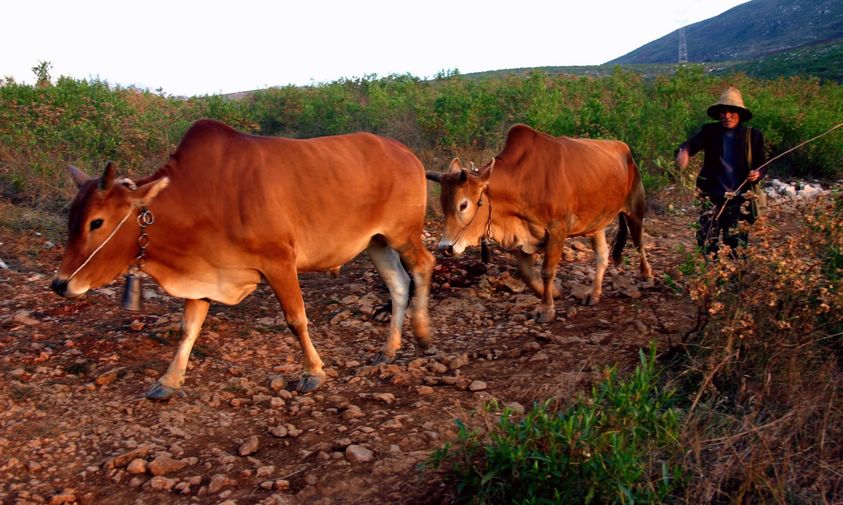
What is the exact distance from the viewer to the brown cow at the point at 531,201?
230 inches

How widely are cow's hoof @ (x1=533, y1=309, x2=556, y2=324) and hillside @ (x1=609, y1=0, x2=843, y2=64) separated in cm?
4979

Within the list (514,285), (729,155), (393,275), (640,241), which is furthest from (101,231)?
(640,241)

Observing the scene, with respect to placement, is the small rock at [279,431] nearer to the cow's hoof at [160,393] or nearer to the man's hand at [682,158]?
the cow's hoof at [160,393]

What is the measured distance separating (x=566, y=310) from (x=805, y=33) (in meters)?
58.6

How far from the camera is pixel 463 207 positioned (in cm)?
580

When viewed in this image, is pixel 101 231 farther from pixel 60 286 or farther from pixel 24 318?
pixel 24 318

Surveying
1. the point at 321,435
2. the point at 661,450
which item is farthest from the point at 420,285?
the point at 661,450

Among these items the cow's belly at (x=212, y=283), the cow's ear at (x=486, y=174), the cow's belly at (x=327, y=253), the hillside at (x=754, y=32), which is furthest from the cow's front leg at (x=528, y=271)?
the hillside at (x=754, y=32)

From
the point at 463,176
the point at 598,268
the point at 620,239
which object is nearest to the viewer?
the point at 463,176

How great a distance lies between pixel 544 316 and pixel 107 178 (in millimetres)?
3425

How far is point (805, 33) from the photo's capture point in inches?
2162

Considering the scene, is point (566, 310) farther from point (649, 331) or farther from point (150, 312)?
point (150, 312)

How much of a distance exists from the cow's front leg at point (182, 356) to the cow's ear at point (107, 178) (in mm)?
971

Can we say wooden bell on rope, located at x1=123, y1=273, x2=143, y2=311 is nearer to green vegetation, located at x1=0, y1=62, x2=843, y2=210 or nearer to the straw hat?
the straw hat
